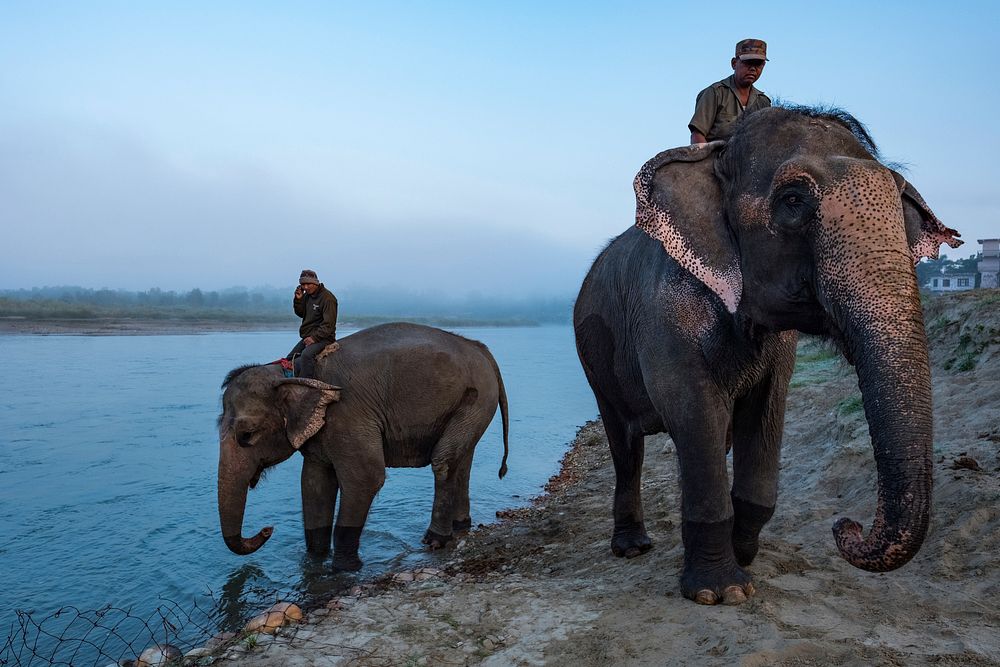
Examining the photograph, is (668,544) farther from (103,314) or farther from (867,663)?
(103,314)

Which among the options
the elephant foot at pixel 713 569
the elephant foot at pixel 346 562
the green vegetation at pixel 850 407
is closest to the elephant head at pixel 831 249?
the elephant foot at pixel 713 569

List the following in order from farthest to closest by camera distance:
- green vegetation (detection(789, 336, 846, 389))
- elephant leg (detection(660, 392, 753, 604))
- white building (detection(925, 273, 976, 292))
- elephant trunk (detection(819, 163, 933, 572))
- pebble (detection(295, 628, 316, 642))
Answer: white building (detection(925, 273, 976, 292)) < green vegetation (detection(789, 336, 846, 389)) < pebble (detection(295, 628, 316, 642)) < elephant leg (detection(660, 392, 753, 604)) < elephant trunk (detection(819, 163, 933, 572))

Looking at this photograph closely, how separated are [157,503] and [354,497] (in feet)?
15.0

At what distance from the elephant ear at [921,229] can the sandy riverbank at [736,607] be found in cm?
195

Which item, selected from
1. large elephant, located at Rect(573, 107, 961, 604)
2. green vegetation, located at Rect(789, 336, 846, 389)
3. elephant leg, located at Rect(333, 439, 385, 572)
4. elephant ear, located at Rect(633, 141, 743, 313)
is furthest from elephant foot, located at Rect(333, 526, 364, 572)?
green vegetation, located at Rect(789, 336, 846, 389)

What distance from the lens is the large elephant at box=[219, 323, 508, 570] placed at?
774 centimetres

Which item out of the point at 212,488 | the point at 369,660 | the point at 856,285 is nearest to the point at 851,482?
the point at 856,285

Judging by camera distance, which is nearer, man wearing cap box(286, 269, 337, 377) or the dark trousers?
the dark trousers

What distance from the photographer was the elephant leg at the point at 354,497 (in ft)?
25.4

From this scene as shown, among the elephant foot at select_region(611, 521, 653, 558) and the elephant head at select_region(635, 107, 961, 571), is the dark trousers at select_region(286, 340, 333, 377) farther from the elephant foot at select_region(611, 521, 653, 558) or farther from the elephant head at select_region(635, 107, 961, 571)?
the elephant head at select_region(635, 107, 961, 571)

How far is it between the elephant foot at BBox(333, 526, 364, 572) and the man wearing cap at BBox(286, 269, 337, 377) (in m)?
1.94

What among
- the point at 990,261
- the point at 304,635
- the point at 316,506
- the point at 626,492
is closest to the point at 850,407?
the point at 626,492

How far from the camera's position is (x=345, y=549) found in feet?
25.4

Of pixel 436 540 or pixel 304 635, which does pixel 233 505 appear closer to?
pixel 436 540
